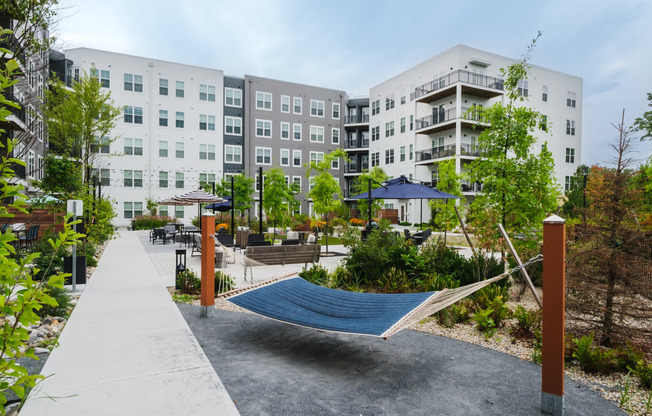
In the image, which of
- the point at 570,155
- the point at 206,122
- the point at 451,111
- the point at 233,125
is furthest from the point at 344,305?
the point at 570,155

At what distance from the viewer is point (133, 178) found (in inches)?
1476

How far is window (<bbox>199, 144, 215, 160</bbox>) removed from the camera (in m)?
40.7

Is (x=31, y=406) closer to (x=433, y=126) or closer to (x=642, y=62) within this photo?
(x=642, y=62)

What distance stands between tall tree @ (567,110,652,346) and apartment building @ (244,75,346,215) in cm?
3762

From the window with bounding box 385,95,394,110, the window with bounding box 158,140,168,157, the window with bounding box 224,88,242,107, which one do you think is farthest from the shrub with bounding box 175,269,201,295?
the window with bounding box 385,95,394,110

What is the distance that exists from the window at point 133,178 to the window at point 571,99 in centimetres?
4210

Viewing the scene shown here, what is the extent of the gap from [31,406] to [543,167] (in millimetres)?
8733

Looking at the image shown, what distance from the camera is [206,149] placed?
40906 millimetres

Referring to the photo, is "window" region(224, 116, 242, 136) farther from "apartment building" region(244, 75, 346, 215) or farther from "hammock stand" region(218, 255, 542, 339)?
"hammock stand" region(218, 255, 542, 339)

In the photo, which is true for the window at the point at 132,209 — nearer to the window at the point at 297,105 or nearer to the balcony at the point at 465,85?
the window at the point at 297,105

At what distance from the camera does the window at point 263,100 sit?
143 ft

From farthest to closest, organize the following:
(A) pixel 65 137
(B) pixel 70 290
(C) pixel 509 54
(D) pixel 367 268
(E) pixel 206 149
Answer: (E) pixel 206 149 → (C) pixel 509 54 → (A) pixel 65 137 → (D) pixel 367 268 → (B) pixel 70 290

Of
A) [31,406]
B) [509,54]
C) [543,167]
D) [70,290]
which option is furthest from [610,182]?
[509,54]

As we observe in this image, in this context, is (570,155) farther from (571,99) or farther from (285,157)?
(285,157)
